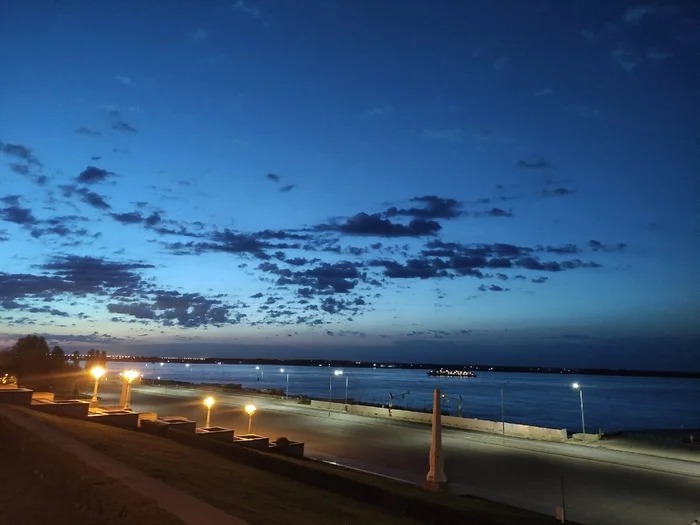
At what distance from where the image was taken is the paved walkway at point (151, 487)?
6.02 metres

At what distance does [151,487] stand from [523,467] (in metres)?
19.4

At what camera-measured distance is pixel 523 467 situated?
23.0m

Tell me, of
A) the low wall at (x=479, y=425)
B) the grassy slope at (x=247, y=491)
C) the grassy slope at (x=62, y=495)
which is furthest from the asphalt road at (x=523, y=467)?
the grassy slope at (x=62, y=495)

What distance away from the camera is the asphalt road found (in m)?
17.0

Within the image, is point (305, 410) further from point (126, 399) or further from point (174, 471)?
point (174, 471)

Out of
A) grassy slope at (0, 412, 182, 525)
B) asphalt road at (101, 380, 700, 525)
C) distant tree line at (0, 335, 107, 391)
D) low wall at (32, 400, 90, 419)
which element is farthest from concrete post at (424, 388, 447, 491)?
distant tree line at (0, 335, 107, 391)

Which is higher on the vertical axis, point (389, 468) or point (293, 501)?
point (293, 501)

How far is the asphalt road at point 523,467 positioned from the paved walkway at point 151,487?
1200 cm

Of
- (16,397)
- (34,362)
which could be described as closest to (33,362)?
(34,362)

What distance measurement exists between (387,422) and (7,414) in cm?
2613

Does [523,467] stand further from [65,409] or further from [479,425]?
[65,409]

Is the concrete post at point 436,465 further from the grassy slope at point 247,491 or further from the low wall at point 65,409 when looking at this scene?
the low wall at point 65,409

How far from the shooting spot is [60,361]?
91250mm

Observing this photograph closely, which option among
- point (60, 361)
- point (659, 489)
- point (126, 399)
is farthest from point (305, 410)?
point (60, 361)
